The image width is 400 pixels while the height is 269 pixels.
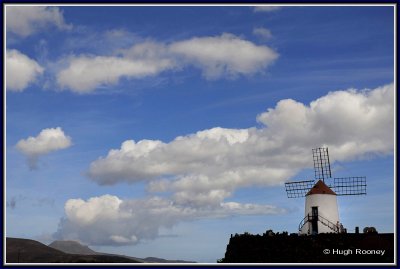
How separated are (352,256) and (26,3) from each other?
2862 cm

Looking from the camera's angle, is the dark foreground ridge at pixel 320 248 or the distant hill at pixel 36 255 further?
the distant hill at pixel 36 255

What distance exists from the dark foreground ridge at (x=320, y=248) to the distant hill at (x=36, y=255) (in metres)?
22.8

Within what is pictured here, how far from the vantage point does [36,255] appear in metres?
70.6

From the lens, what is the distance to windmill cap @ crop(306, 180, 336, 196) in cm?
4744

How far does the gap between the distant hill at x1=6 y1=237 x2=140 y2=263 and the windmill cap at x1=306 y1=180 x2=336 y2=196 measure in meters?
24.3

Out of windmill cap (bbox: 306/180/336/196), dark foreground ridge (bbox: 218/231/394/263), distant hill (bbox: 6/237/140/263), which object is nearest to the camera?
dark foreground ridge (bbox: 218/231/394/263)

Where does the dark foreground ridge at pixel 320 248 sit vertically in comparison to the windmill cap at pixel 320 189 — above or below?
below

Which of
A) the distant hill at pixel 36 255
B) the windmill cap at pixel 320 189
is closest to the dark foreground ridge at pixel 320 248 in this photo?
the windmill cap at pixel 320 189

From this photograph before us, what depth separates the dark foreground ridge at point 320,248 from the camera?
41656 millimetres

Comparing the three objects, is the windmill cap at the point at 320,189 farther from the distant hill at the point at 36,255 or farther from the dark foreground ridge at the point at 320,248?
the distant hill at the point at 36,255

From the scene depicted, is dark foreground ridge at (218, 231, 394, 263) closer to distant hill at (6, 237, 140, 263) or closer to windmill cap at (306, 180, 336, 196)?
windmill cap at (306, 180, 336, 196)

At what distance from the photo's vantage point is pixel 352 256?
1636 inches

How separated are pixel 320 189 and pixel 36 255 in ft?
127

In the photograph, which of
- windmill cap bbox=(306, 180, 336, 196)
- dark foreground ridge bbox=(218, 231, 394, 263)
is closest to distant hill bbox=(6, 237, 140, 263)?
dark foreground ridge bbox=(218, 231, 394, 263)
